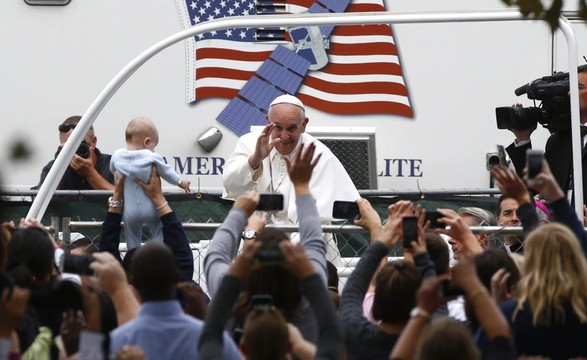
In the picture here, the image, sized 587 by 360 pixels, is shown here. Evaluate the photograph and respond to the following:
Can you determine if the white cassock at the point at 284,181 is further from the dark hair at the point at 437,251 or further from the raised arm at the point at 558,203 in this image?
the raised arm at the point at 558,203

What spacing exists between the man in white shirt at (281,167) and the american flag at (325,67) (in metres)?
1.24

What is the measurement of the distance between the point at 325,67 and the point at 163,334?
5103mm

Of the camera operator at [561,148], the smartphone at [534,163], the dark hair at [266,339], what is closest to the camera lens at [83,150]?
the camera operator at [561,148]

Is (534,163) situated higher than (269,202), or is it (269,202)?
(534,163)

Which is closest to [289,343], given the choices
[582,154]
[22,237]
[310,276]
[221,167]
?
[310,276]

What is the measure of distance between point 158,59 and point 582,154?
9.44ft

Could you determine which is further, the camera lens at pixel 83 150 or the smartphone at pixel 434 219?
the camera lens at pixel 83 150

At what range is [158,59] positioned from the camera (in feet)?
33.0

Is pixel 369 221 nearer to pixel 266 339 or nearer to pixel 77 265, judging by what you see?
pixel 77 265

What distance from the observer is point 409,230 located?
19.8 feet

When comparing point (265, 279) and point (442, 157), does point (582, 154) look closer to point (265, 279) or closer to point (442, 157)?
point (442, 157)

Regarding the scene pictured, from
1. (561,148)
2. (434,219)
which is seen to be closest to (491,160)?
(561,148)

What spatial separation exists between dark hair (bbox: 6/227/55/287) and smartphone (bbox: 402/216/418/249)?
1329 mm

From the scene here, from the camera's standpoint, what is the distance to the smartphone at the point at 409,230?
6023 mm
